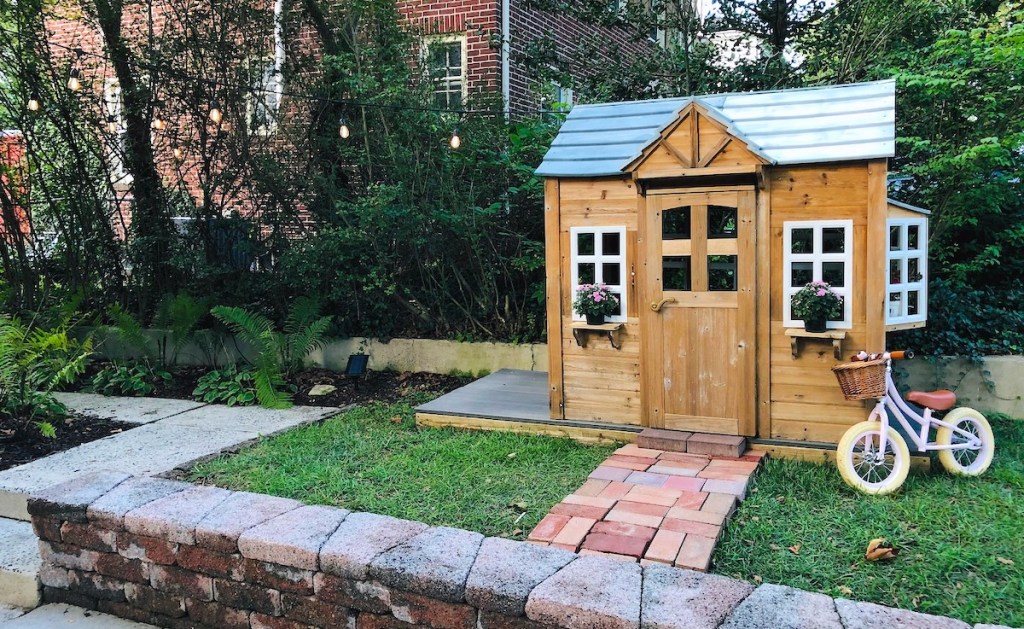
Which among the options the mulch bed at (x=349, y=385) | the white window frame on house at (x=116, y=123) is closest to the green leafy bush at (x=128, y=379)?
the mulch bed at (x=349, y=385)

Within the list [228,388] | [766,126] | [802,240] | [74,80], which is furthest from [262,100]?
[802,240]

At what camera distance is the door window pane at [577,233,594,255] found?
5.71m

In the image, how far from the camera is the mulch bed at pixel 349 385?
7.39m

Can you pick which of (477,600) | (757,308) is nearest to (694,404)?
(757,308)

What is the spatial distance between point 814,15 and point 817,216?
13.4ft

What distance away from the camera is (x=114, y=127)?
8.81m

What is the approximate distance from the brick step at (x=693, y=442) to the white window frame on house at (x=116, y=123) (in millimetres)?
7051

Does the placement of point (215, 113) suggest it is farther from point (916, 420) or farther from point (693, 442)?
point (916, 420)

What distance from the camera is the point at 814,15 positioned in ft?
25.7

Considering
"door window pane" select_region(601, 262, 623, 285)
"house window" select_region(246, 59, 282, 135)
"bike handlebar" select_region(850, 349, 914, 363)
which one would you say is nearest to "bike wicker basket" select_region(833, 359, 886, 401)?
"bike handlebar" select_region(850, 349, 914, 363)

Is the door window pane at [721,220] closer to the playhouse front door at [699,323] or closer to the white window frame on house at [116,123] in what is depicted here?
the playhouse front door at [699,323]

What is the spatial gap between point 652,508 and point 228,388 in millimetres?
5012

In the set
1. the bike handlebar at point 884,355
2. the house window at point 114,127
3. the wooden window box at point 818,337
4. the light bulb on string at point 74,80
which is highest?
the light bulb on string at point 74,80

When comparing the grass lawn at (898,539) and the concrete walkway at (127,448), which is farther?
the concrete walkway at (127,448)
